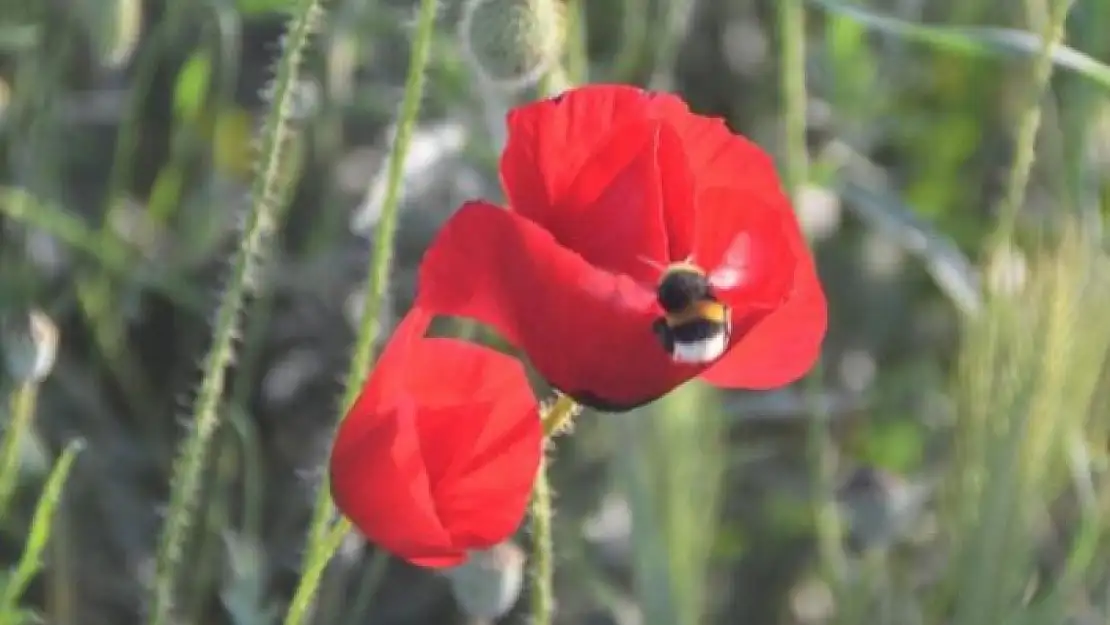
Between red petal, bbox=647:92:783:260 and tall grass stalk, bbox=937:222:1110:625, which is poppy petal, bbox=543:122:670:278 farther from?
tall grass stalk, bbox=937:222:1110:625

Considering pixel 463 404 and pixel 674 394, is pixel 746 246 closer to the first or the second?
pixel 463 404

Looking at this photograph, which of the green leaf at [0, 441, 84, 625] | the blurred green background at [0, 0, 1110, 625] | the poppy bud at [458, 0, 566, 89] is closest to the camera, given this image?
the green leaf at [0, 441, 84, 625]

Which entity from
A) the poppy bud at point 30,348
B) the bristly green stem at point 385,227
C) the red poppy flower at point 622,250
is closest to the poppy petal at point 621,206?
the red poppy flower at point 622,250

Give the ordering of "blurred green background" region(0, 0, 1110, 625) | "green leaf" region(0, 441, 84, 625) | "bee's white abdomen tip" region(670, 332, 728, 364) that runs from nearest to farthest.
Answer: "bee's white abdomen tip" region(670, 332, 728, 364), "green leaf" region(0, 441, 84, 625), "blurred green background" region(0, 0, 1110, 625)

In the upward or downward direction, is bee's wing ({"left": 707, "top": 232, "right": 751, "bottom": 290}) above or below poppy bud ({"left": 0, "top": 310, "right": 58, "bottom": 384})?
above

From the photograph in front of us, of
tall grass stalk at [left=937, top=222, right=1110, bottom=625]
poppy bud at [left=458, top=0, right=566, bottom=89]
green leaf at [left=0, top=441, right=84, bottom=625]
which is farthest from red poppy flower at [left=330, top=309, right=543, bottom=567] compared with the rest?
tall grass stalk at [left=937, top=222, right=1110, bottom=625]

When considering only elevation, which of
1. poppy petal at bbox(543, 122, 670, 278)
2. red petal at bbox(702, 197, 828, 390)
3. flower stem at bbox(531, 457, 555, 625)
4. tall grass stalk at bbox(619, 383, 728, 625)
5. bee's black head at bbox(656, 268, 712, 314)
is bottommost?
tall grass stalk at bbox(619, 383, 728, 625)
